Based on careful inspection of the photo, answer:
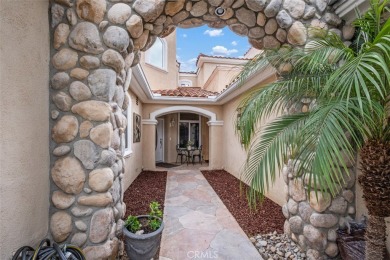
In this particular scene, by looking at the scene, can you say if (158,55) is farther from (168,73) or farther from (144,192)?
(144,192)

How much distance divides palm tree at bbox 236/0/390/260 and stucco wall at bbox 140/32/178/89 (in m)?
9.03

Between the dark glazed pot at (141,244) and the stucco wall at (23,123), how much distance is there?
0.99 m

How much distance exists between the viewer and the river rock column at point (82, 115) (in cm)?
242

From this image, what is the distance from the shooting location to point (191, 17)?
2.99m

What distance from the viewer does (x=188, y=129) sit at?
43.9ft

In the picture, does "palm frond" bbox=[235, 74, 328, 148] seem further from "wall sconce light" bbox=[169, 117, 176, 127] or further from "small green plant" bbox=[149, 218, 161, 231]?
"wall sconce light" bbox=[169, 117, 176, 127]

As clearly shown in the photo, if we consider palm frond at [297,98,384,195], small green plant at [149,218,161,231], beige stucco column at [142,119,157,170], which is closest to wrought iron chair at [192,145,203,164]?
beige stucco column at [142,119,157,170]

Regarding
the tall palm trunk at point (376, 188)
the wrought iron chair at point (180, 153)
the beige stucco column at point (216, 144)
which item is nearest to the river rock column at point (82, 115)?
the tall palm trunk at point (376, 188)

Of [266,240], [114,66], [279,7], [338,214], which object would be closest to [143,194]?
[266,240]

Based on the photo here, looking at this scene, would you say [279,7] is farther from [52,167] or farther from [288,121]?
[52,167]

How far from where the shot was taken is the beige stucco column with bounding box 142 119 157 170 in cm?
923

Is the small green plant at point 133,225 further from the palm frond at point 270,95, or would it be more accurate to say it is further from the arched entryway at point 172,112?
the arched entryway at point 172,112

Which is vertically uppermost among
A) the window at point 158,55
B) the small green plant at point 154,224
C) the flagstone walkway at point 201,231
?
the window at point 158,55

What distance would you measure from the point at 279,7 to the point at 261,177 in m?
2.26
